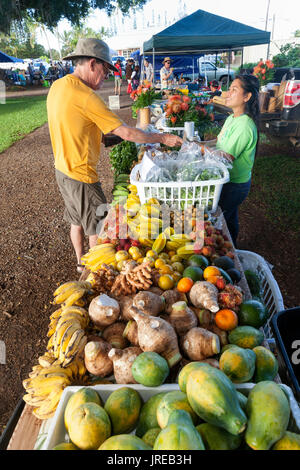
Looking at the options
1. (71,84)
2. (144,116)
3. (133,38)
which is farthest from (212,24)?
(133,38)

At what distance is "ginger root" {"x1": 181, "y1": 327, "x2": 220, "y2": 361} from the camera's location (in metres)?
1.39

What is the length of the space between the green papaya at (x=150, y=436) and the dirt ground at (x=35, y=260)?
6.62 feet

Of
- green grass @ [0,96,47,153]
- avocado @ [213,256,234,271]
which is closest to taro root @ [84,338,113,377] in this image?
avocado @ [213,256,234,271]

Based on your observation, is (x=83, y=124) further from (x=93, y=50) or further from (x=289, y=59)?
(x=289, y=59)

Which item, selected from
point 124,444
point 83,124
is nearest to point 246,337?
point 124,444

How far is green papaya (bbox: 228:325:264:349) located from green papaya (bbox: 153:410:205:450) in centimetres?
67

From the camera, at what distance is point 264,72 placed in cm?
954

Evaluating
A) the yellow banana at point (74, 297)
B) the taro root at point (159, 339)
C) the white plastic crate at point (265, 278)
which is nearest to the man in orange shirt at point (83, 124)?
the white plastic crate at point (265, 278)

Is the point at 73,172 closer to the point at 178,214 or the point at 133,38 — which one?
the point at 178,214

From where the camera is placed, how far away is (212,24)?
384 inches

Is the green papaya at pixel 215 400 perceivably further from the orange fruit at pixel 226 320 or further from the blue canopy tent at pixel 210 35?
the blue canopy tent at pixel 210 35

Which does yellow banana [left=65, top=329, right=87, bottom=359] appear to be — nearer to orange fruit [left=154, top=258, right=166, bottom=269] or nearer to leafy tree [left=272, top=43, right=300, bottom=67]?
orange fruit [left=154, top=258, right=166, bottom=269]

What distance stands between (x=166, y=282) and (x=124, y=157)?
3383 millimetres

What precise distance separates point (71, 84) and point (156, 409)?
9.18 feet
